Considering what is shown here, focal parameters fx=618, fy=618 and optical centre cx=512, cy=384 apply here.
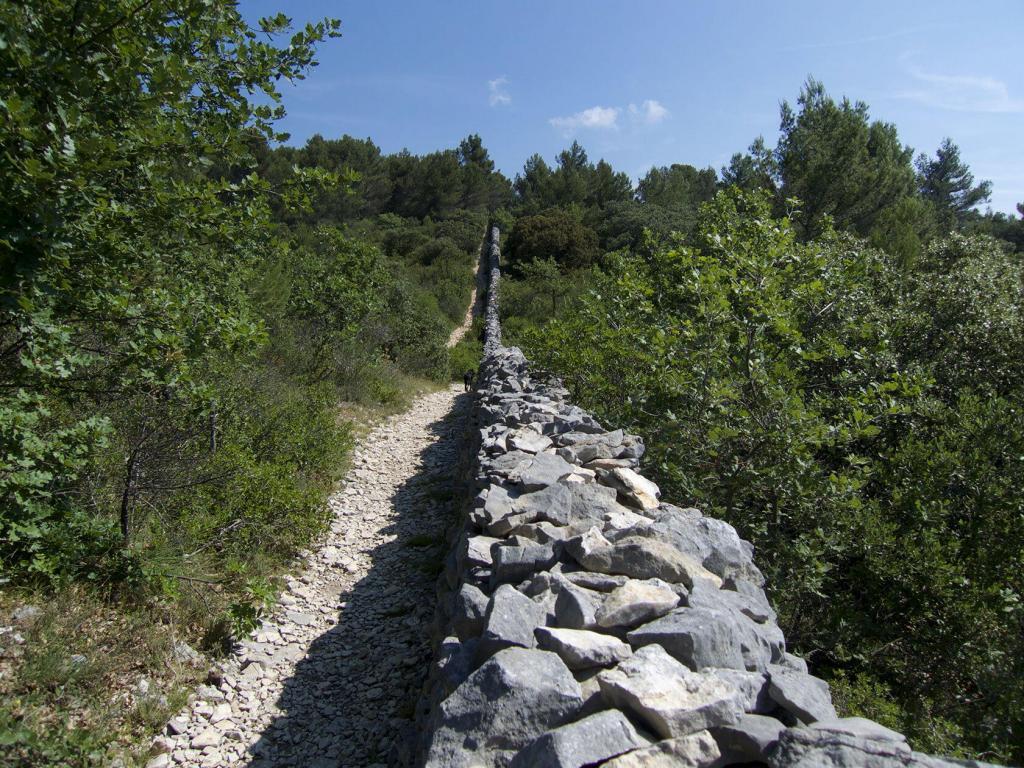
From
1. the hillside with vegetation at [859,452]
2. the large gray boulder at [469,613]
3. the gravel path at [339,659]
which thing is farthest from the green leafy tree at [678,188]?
the large gray boulder at [469,613]

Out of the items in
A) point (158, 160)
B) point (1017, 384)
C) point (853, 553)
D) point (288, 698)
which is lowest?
point (288, 698)

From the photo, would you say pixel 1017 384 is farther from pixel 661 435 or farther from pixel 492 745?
pixel 492 745

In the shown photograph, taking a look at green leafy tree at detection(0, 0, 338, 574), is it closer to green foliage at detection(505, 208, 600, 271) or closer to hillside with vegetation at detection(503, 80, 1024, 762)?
hillside with vegetation at detection(503, 80, 1024, 762)

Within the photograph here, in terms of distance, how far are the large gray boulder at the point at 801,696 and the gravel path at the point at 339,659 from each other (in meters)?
2.89

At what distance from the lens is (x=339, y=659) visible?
5434 millimetres

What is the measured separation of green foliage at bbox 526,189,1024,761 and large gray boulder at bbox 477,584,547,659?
216cm

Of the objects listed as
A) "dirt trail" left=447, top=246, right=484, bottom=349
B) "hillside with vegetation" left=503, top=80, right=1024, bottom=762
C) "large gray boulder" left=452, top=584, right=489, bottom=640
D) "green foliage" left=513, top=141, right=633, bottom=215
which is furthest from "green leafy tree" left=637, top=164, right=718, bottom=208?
"large gray boulder" left=452, top=584, right=489, bottom=640

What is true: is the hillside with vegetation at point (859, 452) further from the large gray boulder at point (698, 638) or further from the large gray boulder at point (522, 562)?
the large gray boulder at point (522, 562)

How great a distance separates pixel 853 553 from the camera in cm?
535

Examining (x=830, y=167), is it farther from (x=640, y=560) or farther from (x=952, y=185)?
(x=952, y=185)

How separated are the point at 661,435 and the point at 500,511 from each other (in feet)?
7.50

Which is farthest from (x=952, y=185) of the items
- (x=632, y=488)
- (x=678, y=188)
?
(x=632, y=488)

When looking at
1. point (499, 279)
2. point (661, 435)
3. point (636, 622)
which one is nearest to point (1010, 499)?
point (661, 435)

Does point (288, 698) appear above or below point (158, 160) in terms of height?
below
